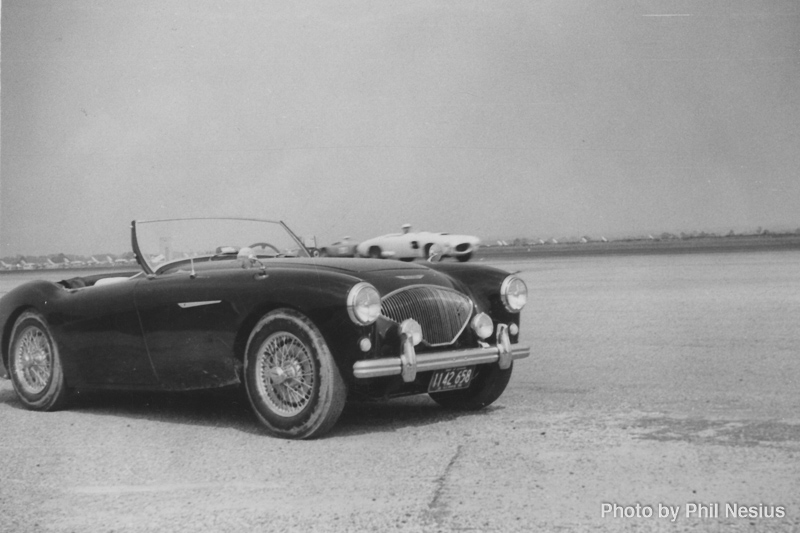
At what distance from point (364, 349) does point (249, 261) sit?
1.06m

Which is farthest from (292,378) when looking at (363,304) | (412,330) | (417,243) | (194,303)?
(417,243)

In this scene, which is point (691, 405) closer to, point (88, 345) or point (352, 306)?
point (352, 306)

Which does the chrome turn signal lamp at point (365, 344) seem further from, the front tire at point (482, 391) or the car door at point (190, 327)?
the front tire at point (482, 391)

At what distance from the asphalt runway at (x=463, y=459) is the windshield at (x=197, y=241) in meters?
1.00

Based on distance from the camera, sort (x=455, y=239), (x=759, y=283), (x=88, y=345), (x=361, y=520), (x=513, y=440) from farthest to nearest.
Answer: (x=455, y=239) < (x=759, y=283) < (x=88, y=345) < (x=513, y=440) < (x=361, y=520)

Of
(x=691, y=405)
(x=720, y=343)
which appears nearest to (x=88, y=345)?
(x=691, y=405)

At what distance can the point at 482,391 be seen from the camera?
6.34 m

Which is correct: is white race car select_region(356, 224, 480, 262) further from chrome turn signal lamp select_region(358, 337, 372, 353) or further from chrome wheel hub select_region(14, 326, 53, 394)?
chrome turn signal lamp select_region(358, 337, 372, 353)

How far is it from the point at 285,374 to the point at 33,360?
7.65 ft

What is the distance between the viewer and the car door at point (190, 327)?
5750mm

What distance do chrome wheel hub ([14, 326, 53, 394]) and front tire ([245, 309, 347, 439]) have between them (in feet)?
6.26

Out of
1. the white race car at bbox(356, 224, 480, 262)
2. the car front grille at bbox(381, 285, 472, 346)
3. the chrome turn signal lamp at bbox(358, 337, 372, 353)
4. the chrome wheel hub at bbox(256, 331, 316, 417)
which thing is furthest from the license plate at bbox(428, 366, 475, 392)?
the white race car at bbox(356, 224, 480, 262)

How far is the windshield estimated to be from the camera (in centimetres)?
660

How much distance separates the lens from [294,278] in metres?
5.54
